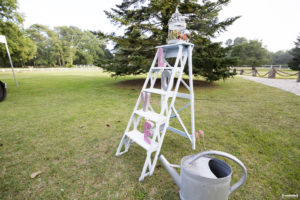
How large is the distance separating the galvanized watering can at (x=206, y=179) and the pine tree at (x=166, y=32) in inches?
238

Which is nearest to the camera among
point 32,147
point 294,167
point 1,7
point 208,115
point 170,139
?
point 294,167

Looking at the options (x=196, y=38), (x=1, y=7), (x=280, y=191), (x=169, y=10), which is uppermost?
(x=1, y=7)

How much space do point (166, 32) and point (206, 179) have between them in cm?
831

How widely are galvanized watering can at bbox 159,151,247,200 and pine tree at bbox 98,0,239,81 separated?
6.05 metres

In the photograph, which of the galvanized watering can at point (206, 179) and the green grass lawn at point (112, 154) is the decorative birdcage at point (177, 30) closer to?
the galvanized watering can at point (206, 179)

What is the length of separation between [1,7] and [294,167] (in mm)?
25643

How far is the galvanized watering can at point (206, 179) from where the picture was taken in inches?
50.7

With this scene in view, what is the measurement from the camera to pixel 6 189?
184cm

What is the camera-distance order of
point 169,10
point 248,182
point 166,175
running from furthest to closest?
point 169,10 < point 166,175 < point 248,182

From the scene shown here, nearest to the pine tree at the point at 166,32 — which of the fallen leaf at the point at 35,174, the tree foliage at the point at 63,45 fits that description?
the fallen leaf at the point at 35,174

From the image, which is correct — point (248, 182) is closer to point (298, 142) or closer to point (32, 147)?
point (298, 142)

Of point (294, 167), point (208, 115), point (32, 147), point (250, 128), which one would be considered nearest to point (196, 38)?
point (208, 115)

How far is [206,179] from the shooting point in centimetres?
130

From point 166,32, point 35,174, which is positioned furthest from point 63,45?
point 35,174
